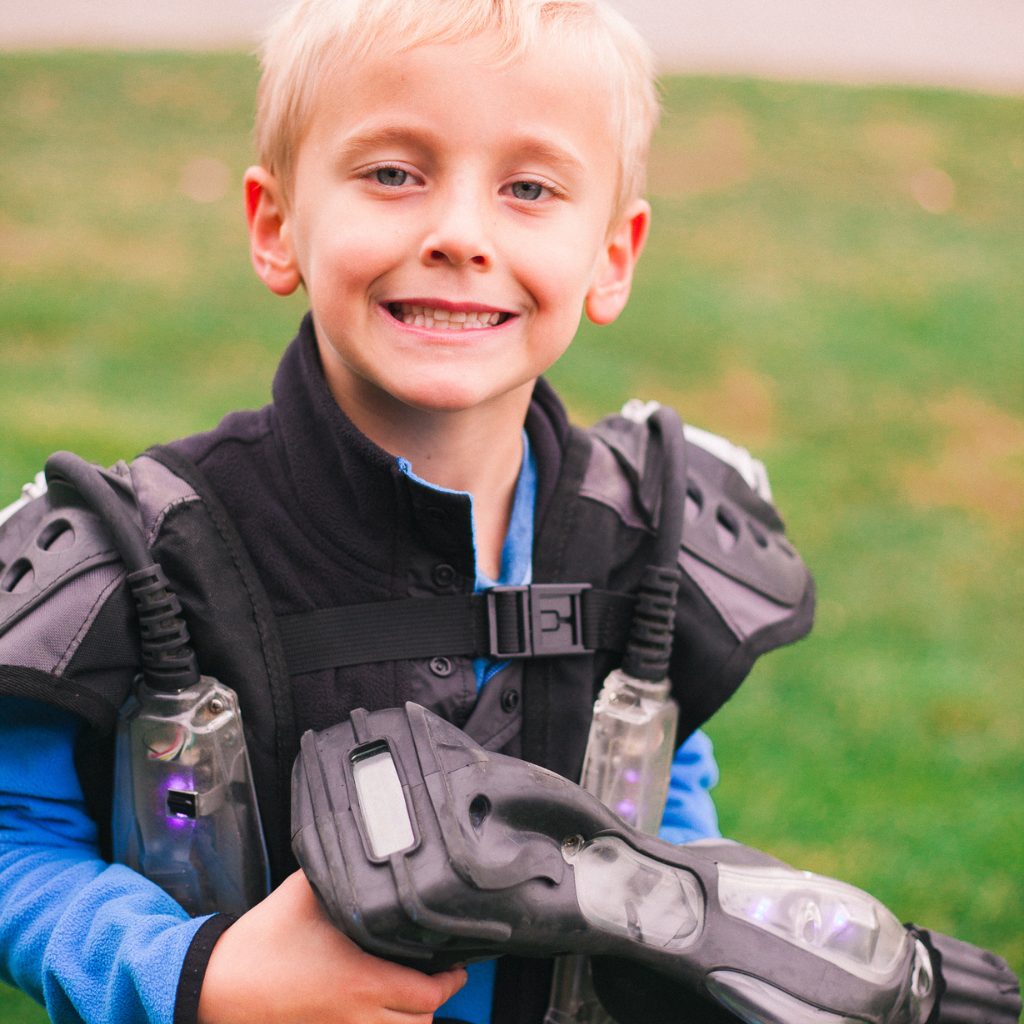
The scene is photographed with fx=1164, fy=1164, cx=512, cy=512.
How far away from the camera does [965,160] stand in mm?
6359

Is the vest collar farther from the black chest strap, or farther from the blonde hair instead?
the blonde hair

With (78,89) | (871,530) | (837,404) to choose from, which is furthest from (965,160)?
(78,89)

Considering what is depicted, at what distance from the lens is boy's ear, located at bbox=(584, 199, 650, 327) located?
5.23ft

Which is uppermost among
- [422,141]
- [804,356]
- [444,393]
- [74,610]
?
[804,356]

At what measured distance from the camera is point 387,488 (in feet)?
4.57

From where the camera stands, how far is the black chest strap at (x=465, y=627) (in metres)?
1.37

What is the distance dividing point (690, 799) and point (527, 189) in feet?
2.94

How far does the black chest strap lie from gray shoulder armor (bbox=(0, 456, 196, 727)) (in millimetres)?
192

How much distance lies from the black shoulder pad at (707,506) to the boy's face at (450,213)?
221 mm

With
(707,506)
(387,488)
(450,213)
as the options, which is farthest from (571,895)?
(450,213)

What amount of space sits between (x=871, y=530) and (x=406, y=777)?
114 inches

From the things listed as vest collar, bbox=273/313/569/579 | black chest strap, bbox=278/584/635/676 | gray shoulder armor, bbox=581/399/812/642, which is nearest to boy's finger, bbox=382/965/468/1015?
black chest strap, bbox=278/584/635/676

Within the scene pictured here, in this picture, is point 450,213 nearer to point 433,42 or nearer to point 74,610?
point 433,42

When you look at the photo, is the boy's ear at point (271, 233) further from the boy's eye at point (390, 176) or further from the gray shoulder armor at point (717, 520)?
the gray shoulder armor at point (717, 520)
